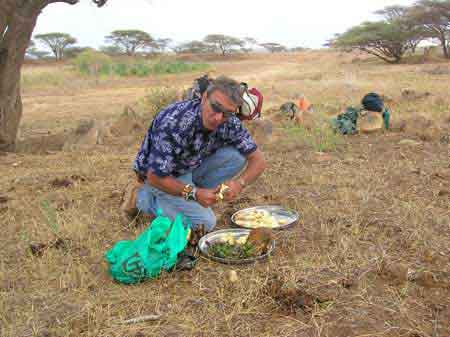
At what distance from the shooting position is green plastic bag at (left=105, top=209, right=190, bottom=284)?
237 centimetres

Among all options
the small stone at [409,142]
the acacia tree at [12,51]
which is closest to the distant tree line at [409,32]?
the small stone at [409,142]

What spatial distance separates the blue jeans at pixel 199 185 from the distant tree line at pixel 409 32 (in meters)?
19.5

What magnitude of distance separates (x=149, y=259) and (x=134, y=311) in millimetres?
299

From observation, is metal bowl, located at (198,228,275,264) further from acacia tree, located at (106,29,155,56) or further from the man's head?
acacia tree, located at (106,29,155,56)

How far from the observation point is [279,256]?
268cm

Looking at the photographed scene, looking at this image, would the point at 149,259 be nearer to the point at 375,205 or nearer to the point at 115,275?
the point at 115,275

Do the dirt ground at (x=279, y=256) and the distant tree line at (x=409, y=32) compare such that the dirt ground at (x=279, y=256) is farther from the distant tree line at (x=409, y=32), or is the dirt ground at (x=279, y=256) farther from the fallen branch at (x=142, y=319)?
the distant tree line at (x=409, y=32)

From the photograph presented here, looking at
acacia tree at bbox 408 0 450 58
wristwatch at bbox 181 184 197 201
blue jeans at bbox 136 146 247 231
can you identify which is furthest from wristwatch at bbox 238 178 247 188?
acacia tree at bbox 408 0 450 58

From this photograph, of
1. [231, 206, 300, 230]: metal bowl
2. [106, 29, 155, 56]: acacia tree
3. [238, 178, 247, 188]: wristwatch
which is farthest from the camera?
[106, 29, 155, 56]: acacia tree

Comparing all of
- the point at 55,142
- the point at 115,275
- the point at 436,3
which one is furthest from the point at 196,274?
the point at 436,3

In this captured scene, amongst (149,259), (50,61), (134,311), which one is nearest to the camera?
(134,311)

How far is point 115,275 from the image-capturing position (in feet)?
7.89

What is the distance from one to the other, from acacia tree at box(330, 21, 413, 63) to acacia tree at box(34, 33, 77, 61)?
73.2 feet

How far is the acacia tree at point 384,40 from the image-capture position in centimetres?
2119
